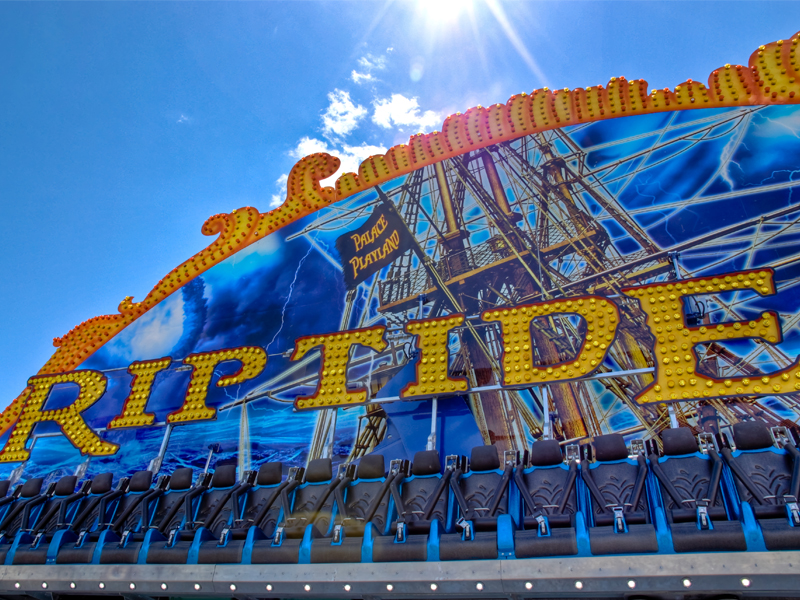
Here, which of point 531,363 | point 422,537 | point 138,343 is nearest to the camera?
point 422,537

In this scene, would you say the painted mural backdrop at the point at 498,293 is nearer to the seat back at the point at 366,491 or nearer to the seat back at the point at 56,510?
the seat back at the point at 366,491

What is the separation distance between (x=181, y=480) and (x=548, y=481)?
15.1ft

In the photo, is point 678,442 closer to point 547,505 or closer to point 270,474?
point 547,505

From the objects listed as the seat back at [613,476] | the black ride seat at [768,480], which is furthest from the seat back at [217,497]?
the black ride seat at [768,480]

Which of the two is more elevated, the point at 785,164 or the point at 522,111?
the point at 522,111

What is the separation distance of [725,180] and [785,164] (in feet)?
2.45

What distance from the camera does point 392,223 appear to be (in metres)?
9.72

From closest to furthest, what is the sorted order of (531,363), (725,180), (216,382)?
(531,363)
(725,180)
(216,382)

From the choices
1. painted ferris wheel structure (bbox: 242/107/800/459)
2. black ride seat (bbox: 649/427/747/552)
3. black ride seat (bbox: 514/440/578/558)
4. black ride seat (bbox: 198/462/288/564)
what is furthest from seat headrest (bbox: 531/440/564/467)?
black ride seat (bbox: 198/462/288/564)

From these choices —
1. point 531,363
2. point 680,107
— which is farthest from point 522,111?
point 531,363

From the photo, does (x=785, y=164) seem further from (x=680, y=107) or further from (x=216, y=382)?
(x=216, y=382)

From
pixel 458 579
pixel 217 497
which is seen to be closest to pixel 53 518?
pixel 217 497

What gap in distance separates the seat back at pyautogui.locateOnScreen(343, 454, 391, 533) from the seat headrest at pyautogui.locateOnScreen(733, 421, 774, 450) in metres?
3.34

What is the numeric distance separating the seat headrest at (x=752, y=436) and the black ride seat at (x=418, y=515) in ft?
8.81
